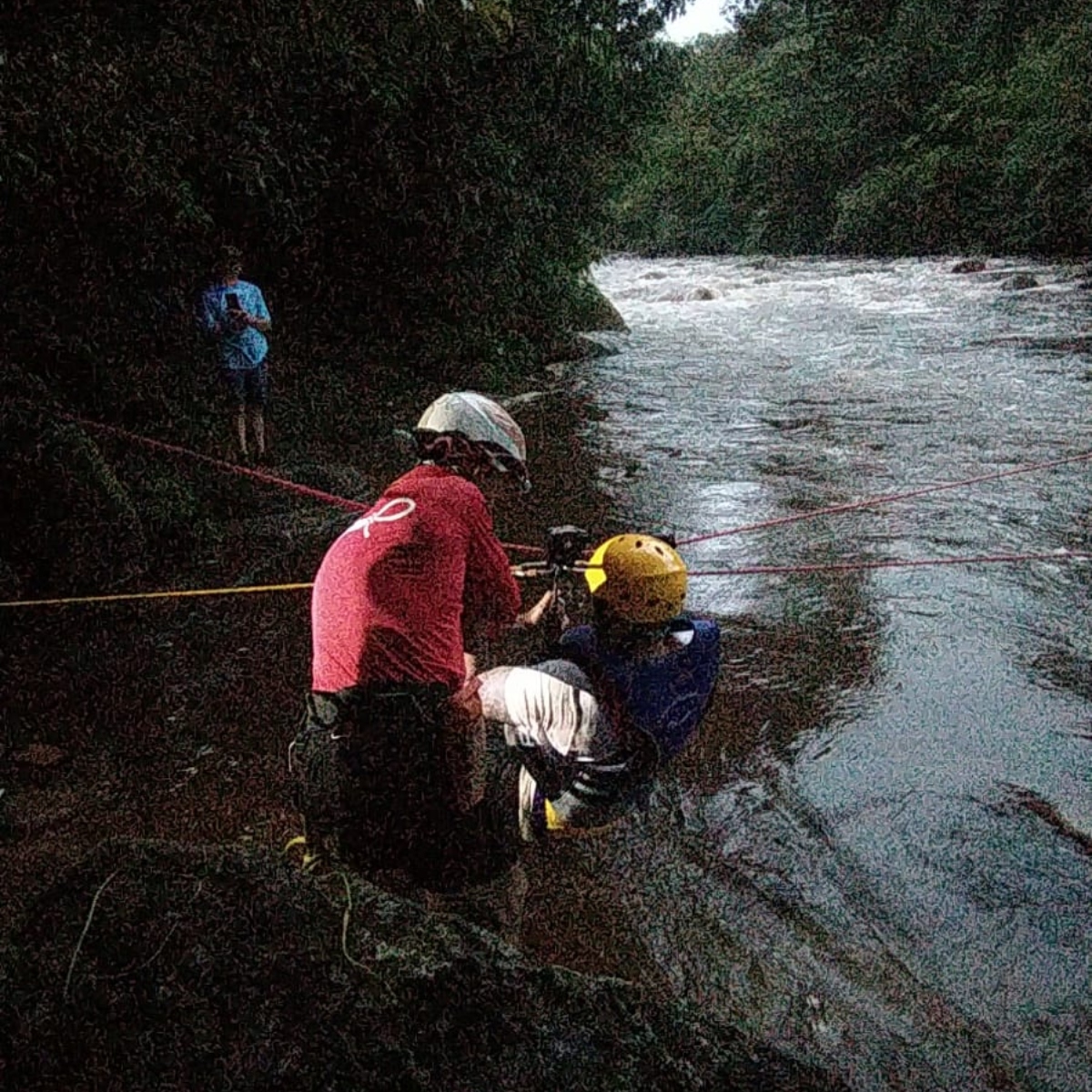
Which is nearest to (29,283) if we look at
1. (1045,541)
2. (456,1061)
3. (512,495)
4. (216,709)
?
(216,709)

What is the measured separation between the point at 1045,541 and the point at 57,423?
6.52 metres

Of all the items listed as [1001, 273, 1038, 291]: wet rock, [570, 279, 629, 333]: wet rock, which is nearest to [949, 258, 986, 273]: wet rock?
[1001, 273, 1038, 291]: wet rock

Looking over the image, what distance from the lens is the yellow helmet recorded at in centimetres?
258

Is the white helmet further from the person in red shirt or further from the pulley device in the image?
the pulley device

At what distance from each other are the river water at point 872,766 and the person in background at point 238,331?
2626mm

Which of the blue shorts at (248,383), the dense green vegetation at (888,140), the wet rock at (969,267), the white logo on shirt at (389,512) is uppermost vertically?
the dense green vegetation at (888,140)

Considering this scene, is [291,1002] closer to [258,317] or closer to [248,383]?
[258,317]

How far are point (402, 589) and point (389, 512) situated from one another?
224 millimetres

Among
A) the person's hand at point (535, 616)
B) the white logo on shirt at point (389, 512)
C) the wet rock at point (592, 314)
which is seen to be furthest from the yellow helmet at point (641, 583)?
the wet rock at point (592, 314)

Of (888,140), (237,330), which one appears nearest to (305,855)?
(237,330)

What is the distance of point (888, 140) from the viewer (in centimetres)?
3441

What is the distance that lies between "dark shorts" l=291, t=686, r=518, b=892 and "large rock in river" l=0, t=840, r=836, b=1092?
464 millimetres

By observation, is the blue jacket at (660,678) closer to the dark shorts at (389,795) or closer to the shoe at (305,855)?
the dark shorts at (389,795)

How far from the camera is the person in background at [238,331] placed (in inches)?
274
